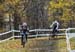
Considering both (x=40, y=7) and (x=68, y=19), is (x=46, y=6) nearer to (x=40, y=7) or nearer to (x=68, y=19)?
(x=40, y=7)

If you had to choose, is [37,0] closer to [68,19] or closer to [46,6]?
[46,6]

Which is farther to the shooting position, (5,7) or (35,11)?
(35,11)

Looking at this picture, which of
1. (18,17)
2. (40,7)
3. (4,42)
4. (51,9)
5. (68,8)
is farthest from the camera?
(40,7)

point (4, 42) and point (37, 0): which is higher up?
point (37, 0)

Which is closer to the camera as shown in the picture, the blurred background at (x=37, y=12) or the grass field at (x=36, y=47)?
the grass field at (x=36, y=47)

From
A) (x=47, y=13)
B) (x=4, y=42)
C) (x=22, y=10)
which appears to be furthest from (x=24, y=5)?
(x=4, y=42)

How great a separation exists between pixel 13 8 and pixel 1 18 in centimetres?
471

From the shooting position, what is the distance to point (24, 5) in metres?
39.4

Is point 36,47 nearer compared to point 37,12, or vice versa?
point 36,47

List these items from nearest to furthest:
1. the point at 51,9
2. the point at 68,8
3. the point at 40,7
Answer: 1. the point at 68,8
2. the point at 51,9
3. the point at 40,7

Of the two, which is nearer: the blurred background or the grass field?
the grass field

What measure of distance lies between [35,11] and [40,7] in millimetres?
986

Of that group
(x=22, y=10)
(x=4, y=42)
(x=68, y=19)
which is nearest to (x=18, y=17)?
(x=22, y=10)

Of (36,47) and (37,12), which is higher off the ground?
(37,12)
